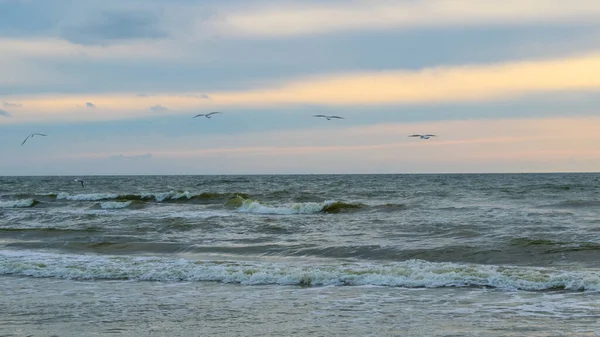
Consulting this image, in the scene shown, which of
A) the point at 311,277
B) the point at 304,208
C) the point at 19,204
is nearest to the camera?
the point at 311,277

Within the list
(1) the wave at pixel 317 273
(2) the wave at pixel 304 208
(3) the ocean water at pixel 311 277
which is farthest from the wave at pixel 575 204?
(1) the wave at pixel 317 273

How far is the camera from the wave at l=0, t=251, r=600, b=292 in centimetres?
1141

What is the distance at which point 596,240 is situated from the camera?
16875mm

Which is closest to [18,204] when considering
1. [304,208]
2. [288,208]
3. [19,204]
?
[19,204]

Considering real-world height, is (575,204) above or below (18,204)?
above

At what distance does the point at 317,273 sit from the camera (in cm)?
1230

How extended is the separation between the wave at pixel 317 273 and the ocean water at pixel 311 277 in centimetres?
3

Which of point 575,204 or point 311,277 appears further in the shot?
point 575,204

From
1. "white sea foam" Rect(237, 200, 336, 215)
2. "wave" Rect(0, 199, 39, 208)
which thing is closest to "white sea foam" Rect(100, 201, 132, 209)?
A: "wave" Rect(0, 199, 39, 208)

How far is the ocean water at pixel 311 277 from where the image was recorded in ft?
28.4

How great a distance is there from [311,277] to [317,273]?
0.66 ft

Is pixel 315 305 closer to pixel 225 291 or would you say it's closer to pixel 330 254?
pixel 225 291

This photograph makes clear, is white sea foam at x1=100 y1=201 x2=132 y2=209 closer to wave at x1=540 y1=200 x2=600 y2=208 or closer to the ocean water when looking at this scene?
the ocean water

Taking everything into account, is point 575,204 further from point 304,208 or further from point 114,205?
point 114,205
